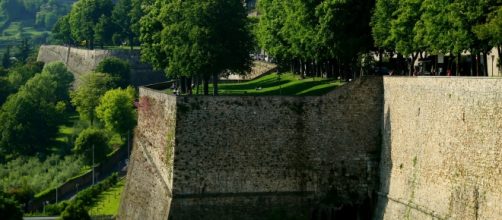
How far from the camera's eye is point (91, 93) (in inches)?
4651

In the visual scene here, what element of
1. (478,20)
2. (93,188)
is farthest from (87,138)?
(478,20)

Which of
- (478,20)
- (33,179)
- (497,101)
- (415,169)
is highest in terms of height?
(478,20)

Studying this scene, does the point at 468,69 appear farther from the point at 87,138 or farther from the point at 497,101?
the point at 87,138

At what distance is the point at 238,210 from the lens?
5044 centimetres

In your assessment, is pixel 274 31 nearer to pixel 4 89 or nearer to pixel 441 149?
pixel 441 149

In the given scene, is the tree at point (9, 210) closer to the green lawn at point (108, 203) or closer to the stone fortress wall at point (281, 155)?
the green lawn at point (108, 203)

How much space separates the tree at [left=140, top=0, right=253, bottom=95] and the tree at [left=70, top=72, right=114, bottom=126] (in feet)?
181

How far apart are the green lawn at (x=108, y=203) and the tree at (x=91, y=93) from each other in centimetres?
2791

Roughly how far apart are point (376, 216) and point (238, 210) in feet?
22.7

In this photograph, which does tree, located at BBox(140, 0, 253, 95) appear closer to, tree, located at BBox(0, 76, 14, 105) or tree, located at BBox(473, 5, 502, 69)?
tree, located at BBox(473, 5, 502, 69)

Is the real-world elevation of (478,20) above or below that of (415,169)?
above

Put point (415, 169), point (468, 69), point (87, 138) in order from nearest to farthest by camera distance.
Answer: point (415, 169)
point (468, 69)
point (87, 138)

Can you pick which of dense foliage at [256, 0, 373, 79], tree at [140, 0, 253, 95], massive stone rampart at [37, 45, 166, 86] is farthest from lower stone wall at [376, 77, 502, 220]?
massive stone rampart at [37, 45, 166, 86]

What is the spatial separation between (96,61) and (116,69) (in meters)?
9.07
